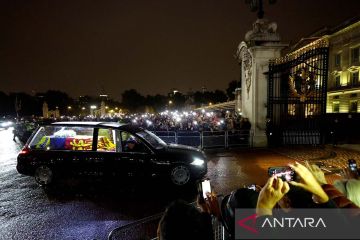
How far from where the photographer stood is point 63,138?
821cm

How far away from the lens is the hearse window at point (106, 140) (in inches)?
307

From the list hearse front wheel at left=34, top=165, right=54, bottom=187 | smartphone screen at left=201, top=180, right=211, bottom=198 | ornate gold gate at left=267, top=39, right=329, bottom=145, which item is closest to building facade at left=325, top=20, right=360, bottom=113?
ornate gold gate at left=267, top=39, right=329, bottom=145

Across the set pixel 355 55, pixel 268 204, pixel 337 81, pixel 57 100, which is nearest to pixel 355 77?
pixel 355 55

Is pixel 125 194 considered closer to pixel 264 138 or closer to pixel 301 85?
pixel 264 138

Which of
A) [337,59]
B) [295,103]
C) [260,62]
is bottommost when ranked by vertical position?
[295,103]

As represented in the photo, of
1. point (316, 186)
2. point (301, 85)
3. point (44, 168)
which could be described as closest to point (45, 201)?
point (44, 168)

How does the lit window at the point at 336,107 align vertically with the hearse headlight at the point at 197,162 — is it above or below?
above

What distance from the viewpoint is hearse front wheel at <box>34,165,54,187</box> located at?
26.2ft

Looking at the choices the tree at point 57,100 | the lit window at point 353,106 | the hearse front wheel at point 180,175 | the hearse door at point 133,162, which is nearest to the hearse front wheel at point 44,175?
the hearse door at point 133,162

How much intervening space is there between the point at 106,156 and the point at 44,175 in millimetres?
1947

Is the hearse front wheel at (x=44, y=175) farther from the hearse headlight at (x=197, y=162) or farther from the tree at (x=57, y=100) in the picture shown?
the tree at (x=57, y=100)

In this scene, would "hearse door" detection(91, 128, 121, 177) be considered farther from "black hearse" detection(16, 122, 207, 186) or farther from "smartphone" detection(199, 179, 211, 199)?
"smartphone" detection(199, 179, 211, 199)

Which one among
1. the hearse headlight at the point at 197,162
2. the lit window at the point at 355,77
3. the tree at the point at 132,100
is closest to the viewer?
the hearse headlight at the point at 197,162

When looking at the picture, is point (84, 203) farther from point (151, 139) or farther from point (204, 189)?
point (204, 189)
